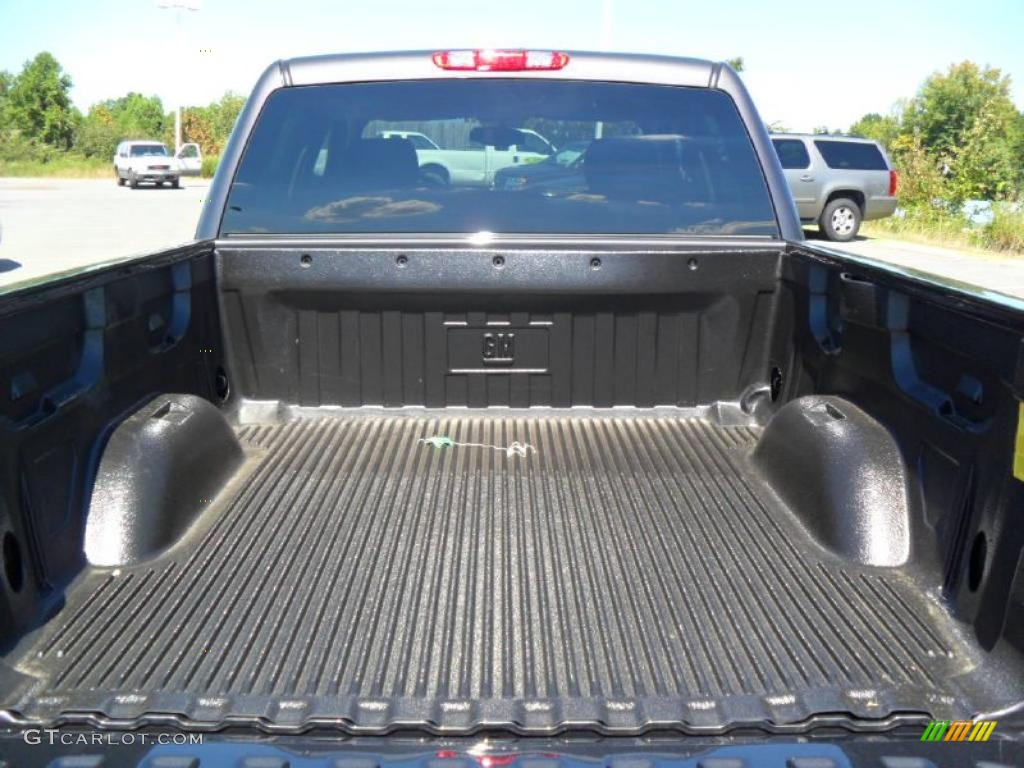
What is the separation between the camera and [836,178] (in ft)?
63.0

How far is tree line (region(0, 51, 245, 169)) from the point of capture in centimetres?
5645

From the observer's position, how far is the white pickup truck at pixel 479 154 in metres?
3.52

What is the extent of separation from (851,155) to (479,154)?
687 inches

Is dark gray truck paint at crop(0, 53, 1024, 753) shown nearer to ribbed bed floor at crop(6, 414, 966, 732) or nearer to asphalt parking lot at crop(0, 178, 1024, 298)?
ribbed bed floor at crop(6, 414, 966, 732)

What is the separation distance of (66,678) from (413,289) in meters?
1.75

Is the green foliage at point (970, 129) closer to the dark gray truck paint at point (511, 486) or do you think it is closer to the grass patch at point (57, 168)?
the dark gray truck paint at point (511, 486)

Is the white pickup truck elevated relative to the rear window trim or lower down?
elevated

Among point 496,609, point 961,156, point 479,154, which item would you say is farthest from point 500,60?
point 961,156

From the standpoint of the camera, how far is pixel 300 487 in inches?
117

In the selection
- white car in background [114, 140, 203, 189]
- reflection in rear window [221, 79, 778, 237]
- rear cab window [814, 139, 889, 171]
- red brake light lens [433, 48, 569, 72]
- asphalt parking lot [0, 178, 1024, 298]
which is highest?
red brake light lens [433, 48, 569, 72]

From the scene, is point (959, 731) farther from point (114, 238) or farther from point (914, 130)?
point (914, 130)

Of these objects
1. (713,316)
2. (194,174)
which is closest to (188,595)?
(713,316)

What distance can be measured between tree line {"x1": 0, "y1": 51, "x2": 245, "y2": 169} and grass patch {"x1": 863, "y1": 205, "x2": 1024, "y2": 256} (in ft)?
134

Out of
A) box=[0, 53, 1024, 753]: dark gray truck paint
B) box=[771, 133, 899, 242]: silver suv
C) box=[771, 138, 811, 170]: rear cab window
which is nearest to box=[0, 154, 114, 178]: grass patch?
box=[771, 138, 811, 170]: rear cab window
